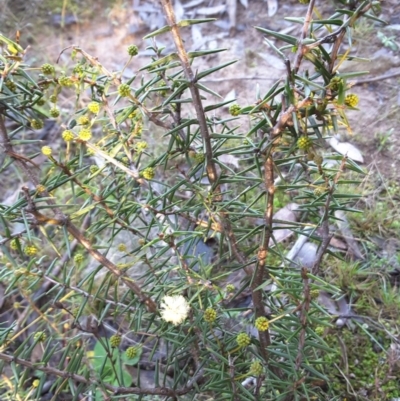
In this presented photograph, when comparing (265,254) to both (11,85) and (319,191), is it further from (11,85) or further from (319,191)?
(11,85)

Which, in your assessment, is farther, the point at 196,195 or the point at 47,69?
the point at 196,195

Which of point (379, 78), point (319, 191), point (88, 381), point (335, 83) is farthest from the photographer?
point (379, 78)

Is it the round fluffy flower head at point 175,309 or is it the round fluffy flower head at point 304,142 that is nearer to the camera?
the round fluffy flower head at point 304,142

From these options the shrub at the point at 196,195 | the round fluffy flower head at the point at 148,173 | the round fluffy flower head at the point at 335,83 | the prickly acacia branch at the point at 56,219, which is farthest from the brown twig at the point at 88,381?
the round fluffy flower head at the point at 335,83

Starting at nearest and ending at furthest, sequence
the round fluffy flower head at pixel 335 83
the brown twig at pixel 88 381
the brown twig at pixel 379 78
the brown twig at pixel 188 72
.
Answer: the round fluffy flower head at pixel 335 83
the brown twig at pixel 188 72
the brown twig at pixel 88 381
the brown twig at pixel 379 78

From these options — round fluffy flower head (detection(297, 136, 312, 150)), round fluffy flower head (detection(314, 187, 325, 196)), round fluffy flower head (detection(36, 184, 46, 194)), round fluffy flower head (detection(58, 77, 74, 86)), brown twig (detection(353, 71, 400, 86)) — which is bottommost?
brown twig (detection(353, 71, 400, 86))

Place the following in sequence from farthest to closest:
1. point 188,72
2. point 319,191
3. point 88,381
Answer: point 88,381 < point 319,191 < point 188,72

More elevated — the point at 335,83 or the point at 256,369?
the point at 335,83

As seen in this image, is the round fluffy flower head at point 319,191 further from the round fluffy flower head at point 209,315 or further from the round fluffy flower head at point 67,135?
the round fluffy flower head at point 67,135

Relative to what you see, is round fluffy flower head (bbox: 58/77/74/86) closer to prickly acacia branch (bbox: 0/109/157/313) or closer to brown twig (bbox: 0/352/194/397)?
prickly acacia branch (bbox: 0/109/157/313)

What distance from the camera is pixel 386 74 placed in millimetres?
2676

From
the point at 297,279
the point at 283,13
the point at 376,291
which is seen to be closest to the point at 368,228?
the point at 376,291

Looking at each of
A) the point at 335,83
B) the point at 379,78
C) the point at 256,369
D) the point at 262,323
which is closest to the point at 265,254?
the point at 262,323

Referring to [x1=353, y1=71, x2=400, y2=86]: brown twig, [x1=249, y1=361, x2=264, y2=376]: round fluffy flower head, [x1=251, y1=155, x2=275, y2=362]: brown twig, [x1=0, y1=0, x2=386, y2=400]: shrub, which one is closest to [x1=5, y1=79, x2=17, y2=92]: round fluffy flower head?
→ [x1=0, y1=0, x2=386, y2=400]: shrub
